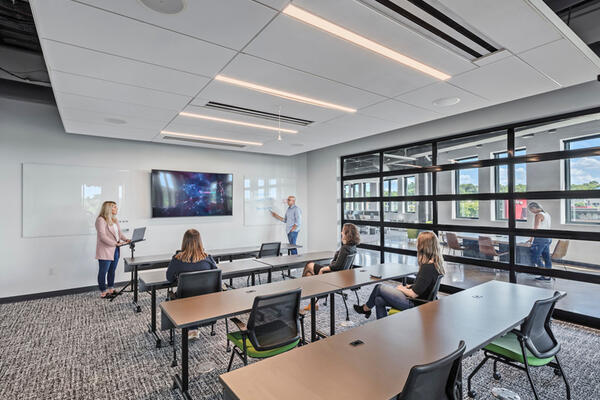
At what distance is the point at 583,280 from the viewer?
3.58 metres

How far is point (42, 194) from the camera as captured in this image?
4.91 meters

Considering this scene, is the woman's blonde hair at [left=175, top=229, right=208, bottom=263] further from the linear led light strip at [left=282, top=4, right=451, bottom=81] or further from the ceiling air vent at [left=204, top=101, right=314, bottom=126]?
the linear led light strip at [left=282, top=4, right=451, bottom=81]

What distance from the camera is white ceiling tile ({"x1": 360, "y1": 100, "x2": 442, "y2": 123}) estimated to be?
3691 millimetres

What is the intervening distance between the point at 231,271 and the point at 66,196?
357cm

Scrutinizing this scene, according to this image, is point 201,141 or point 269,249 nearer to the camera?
point 269,249

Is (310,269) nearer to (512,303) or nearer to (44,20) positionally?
(512,303)

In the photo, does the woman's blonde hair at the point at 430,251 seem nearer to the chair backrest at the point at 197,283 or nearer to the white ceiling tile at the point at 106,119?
the chair backrest at the point at 197,283

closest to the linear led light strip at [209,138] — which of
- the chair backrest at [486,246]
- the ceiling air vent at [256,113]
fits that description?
the ceiling air vent at [256,113]

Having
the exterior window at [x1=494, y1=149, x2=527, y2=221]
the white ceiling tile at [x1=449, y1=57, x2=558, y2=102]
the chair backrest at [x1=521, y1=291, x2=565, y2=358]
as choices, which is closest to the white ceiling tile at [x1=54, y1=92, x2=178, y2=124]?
the white ceiling tile at [x1=449, y1=57, x2=558, y2=102]

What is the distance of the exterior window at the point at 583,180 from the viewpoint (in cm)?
351

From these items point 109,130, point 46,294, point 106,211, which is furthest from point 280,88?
point 46,294

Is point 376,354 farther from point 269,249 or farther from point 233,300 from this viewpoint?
point 269,249

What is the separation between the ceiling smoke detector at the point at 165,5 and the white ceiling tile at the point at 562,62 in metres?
2.61

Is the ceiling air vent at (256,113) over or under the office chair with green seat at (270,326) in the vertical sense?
over
